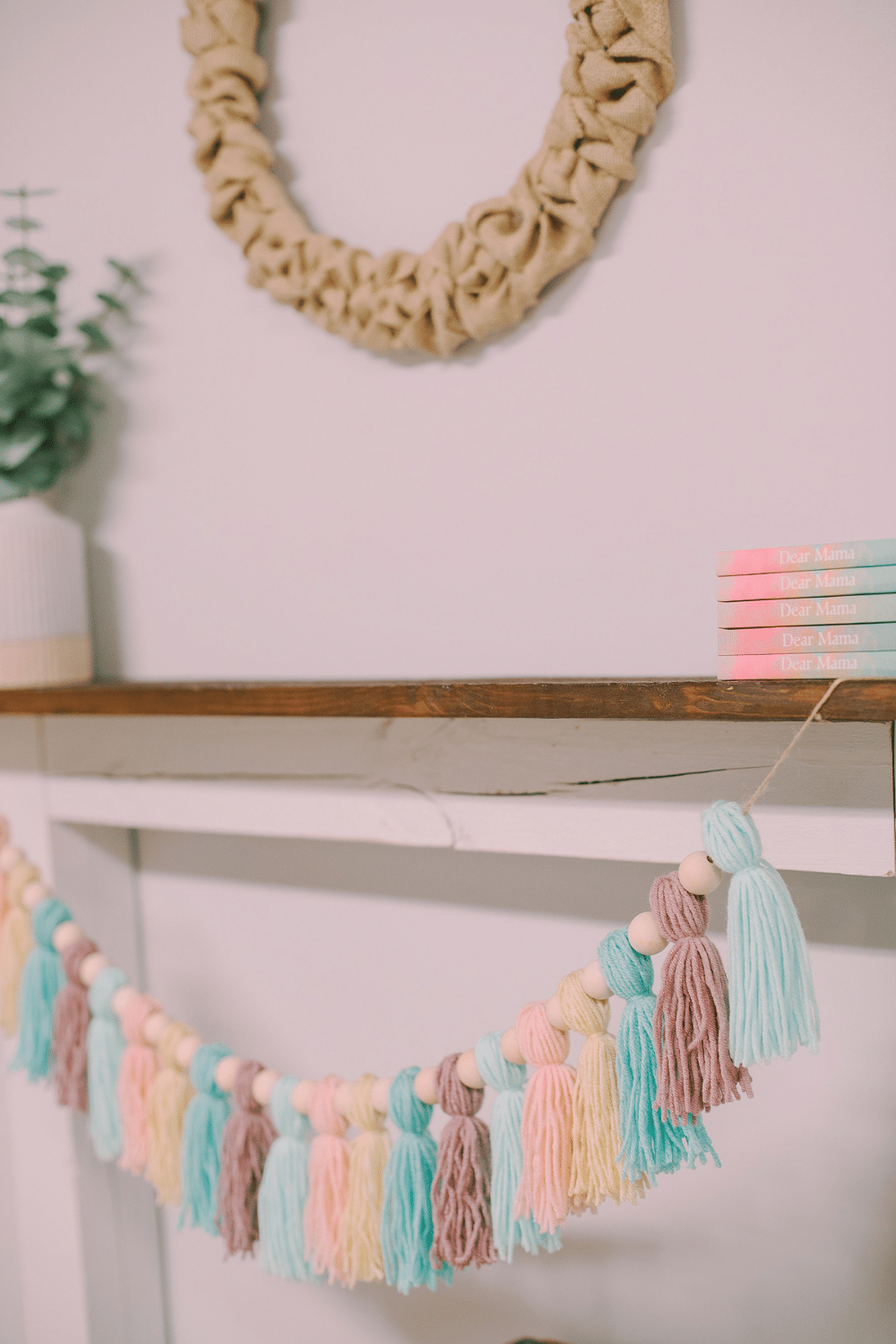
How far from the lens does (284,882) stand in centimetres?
104

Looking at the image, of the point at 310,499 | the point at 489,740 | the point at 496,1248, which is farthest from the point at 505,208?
the point at 496,1248

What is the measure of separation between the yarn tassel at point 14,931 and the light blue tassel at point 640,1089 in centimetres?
62

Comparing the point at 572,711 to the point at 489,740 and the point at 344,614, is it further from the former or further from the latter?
the point at 344,614

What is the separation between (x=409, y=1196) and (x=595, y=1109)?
185 millimetres

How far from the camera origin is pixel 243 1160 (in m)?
0.77

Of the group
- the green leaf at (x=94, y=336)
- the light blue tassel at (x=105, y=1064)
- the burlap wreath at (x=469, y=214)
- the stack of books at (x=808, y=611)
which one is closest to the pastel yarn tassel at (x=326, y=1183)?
the light blue tassel at (x=105, y=1064)

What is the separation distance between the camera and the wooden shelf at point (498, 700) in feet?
1.84

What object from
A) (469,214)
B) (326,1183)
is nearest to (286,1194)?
(326,1183)

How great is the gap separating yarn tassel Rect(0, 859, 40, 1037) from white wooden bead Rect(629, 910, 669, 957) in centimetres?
63

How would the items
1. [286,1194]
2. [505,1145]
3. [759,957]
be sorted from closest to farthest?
[759,957], [505,1145], [286,1194]

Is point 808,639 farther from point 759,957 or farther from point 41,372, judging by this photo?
point 41,372

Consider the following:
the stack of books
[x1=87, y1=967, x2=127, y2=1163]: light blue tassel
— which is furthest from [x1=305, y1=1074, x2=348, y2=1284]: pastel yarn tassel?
the stack of books

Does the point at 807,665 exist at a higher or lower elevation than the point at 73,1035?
higher

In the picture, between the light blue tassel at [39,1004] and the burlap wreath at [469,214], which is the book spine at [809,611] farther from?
the light blue tassel at [39,1004]
